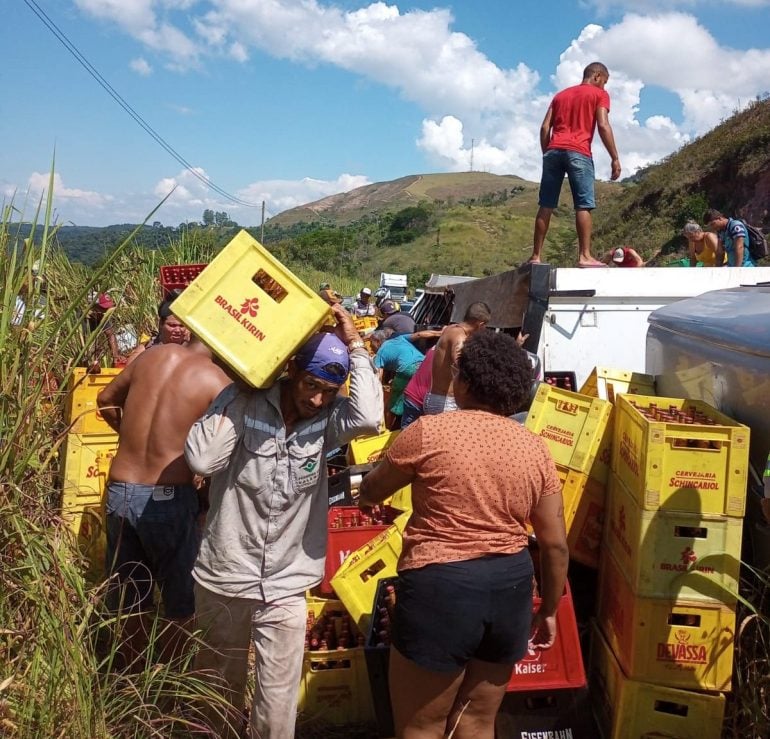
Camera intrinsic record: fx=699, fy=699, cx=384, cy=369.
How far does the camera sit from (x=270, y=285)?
2.62 meters

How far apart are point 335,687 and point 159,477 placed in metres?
1.44

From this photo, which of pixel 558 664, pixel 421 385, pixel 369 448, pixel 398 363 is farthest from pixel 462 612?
pixel 398 363

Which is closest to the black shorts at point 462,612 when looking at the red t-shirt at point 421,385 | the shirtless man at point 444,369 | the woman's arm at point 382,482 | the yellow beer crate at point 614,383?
the woman's arm at point 382,482

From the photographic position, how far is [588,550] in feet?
13.0

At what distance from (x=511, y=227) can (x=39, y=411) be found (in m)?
78.5

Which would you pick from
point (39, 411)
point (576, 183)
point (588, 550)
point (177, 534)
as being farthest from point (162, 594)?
point (576, 183)

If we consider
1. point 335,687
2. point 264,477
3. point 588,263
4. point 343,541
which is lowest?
point 335,687

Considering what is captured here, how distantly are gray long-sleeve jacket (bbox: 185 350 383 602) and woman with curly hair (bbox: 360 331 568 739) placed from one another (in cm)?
31

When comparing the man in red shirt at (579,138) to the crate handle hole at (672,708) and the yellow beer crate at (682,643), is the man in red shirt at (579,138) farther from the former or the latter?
the crate handle hole at (672,708)

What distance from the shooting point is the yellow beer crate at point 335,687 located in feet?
12.0

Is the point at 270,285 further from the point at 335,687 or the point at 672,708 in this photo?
the point at 672,708

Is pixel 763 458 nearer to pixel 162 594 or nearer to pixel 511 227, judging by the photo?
pixel 162 594

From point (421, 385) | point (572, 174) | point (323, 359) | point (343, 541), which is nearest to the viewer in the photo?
point (323, 359)

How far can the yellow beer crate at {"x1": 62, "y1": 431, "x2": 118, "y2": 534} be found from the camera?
448cm
